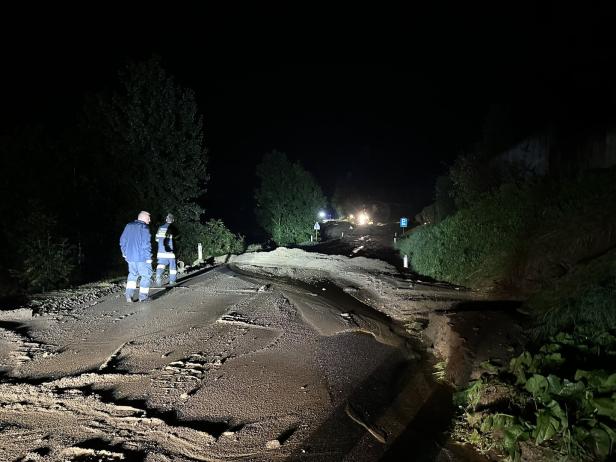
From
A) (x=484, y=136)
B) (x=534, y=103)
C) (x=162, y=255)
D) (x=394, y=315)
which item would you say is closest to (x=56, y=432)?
(x=394, y=315)

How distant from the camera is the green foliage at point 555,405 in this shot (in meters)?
3.39

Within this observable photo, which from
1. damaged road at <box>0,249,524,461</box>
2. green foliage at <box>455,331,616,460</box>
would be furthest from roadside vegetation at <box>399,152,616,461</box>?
damaged road at <box>0,249,524,461</box>

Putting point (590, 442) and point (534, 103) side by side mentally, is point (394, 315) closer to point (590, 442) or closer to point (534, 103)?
point (590, 442)

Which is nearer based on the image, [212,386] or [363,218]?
[212,386]

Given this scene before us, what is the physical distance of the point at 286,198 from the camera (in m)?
45.9

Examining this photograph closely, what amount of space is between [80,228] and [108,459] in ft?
55.5

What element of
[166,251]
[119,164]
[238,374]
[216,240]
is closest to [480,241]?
[166,251]

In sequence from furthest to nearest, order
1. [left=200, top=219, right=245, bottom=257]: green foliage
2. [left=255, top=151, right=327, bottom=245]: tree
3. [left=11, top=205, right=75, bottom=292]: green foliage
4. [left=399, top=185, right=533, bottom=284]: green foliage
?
[left=255, top=151, right=327, bottom=245]: tree < [left=200, top=219, right=245, bottom=257]: green foliage < [left=399, top=185, right=533, bottom=284]: green foliage < [left=11, top=205, right=75, bottom=292]: green foliage

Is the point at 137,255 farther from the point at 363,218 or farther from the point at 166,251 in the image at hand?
the point at 363,218

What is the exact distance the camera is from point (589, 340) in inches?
197

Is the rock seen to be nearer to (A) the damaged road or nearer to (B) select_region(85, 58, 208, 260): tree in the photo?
(A) the damaged road

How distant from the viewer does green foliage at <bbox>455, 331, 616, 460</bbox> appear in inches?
133

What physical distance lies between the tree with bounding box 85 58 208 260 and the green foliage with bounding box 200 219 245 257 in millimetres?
1783

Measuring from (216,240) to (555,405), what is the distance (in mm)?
19549
